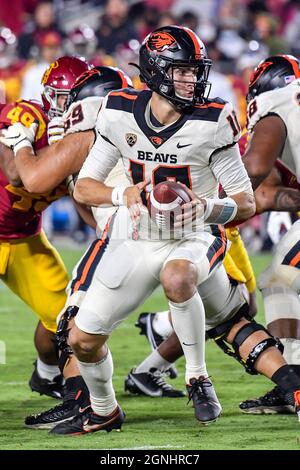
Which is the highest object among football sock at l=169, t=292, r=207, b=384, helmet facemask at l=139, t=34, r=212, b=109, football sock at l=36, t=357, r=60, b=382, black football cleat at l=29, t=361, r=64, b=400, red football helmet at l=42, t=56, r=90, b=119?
helmet facemask at l=139, t=34, r=212, b=109

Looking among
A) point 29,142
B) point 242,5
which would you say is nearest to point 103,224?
point 29,142

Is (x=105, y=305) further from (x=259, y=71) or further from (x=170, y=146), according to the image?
(x=259, y=71)

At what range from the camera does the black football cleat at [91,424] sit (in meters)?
4.68

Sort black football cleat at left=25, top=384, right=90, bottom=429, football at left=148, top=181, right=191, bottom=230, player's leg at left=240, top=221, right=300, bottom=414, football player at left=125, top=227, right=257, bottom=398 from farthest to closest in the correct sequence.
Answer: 1. football player at left=125, top=227, right=257, bottom=398
2. player's leg at left=240, top=221, right=300, bottom=414
3. black football cleat at left=25, top=384, right=90, bottom=429
4. football at left=148, top=181, right=191, bottom=230

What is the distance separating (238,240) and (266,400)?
955 millimetres

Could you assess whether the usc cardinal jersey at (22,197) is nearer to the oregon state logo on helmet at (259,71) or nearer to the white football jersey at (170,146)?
the white football jersey at (170,146)

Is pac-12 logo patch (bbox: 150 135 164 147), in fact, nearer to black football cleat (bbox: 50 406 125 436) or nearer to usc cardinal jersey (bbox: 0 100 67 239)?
usc cardinal jersey (bbox: 0 100 67 239)

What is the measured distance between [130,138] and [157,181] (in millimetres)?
206

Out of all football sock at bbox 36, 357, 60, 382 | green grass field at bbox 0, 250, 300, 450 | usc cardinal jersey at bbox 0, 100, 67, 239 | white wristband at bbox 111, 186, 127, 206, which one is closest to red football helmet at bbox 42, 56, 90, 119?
usc cardinal jersey at bbox 0, 100, 67, 239

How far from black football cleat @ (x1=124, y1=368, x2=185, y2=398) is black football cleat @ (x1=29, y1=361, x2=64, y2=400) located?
344 millimetres

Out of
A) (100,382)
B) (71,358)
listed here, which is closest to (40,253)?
(71,358)

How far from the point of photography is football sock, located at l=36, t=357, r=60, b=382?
18.5 ft

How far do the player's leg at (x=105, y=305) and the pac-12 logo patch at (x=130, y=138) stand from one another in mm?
410
